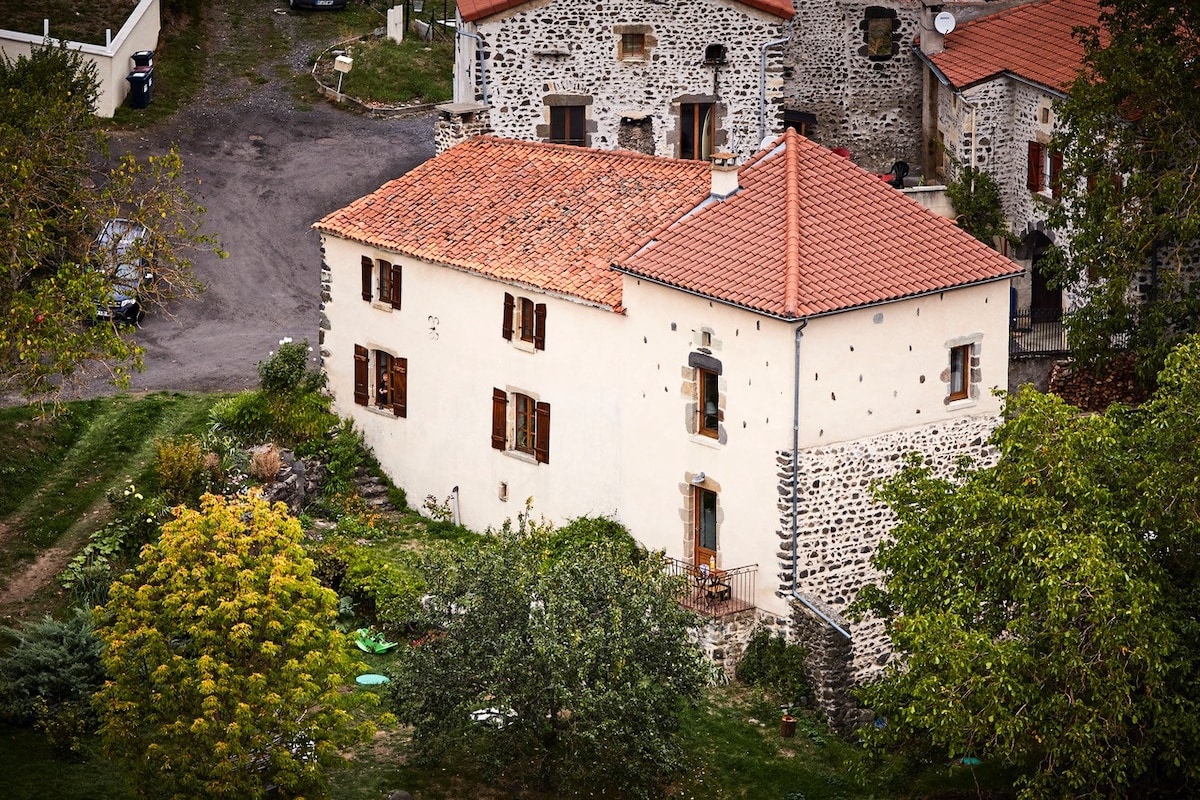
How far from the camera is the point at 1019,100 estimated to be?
5362 centimetres

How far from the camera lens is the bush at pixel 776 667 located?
39906 millimetres

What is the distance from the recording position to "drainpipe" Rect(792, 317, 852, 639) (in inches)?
1529

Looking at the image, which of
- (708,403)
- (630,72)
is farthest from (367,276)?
(708,403)

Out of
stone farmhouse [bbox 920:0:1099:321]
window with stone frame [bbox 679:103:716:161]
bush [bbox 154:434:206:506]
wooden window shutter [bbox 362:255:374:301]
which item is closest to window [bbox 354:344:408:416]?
wooden window shutter [bbox 362:255:374:301]

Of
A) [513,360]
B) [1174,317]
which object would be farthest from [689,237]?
[1174,317]

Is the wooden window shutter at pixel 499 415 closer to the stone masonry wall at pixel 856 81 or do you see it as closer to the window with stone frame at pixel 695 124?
the window with stone frame at pixel 695 124

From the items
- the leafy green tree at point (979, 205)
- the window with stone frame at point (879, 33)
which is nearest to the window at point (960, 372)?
the leafy green tree at point (979, 205)

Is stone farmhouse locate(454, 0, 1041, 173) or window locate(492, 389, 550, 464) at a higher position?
stone farmhouse locate(454, 0, 1041, 173)

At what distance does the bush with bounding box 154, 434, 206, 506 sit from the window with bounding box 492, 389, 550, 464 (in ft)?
17.5

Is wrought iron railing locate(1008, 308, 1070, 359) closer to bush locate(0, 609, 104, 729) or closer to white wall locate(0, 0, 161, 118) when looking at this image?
bush locate(0, 609, 104, 729)

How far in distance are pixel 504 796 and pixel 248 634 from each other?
18.8 ft

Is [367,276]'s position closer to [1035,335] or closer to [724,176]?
[724,176]

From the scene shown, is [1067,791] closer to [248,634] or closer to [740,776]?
[740,776]

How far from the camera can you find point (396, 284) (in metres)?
46.1
